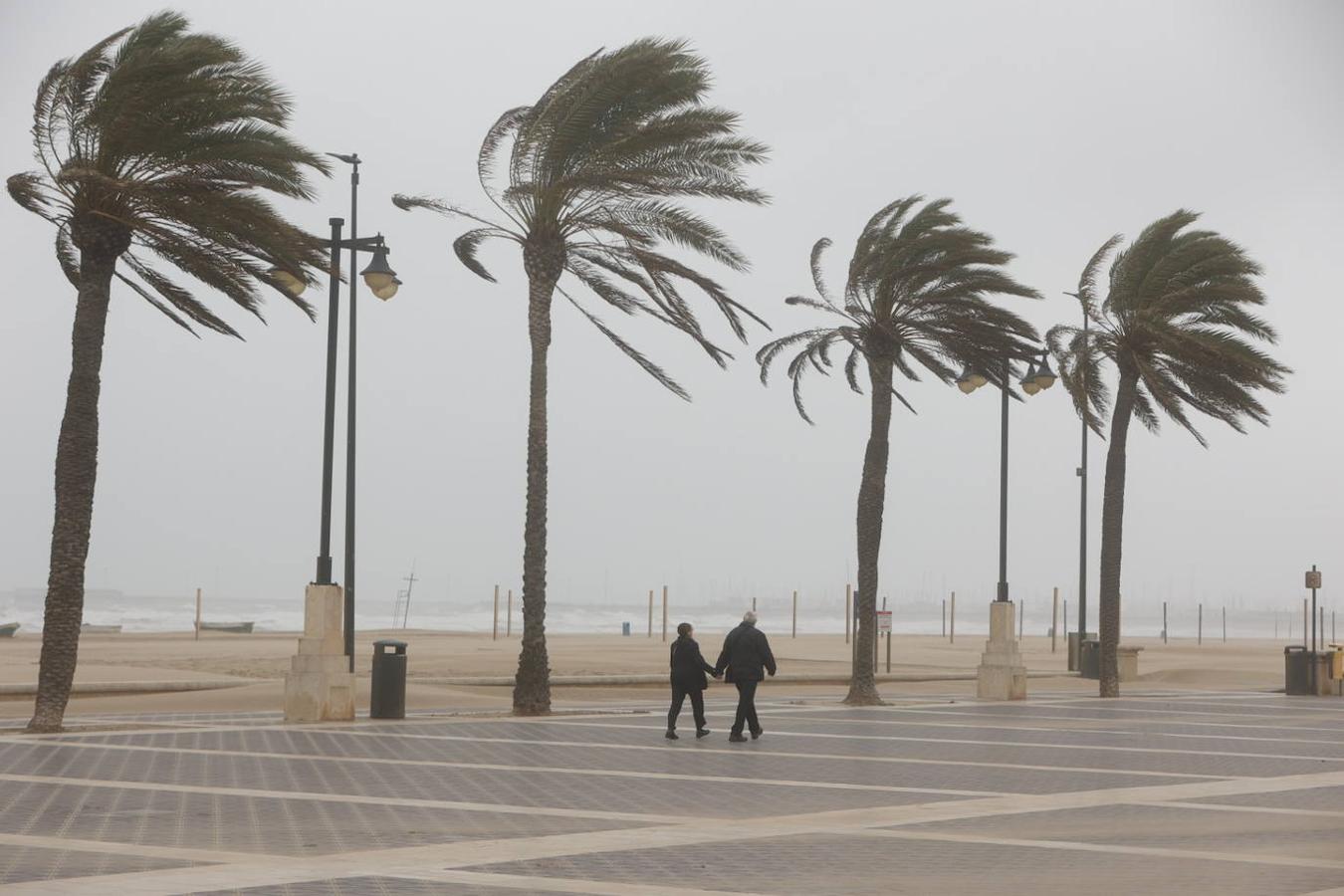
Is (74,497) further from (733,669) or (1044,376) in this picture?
(1044,376)

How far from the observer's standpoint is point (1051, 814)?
12.6 m

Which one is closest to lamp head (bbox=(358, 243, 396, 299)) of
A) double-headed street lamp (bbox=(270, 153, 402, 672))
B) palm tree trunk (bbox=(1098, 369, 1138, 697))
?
double-headed street lamp (bbox=(270, 153, 402, 672))

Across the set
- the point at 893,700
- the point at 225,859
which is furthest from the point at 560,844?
the point at 893,700

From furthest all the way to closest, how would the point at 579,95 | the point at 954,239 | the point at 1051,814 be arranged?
the point at 954,239, the point at 579,95, the point at 1051,814

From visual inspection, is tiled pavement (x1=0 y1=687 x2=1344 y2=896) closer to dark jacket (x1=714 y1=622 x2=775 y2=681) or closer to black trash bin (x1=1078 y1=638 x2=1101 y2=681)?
dark jacket (x1=714 y1=622 x2=775 y2=681)

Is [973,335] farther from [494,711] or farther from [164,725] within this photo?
[164,725]

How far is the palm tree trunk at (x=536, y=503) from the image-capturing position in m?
24.8

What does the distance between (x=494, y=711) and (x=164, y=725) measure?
5596mm

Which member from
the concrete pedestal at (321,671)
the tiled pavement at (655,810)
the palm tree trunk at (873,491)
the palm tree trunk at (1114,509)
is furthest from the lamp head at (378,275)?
the palm tree trunk at (1114,509)

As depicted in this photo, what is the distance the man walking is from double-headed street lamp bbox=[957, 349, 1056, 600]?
12261mm

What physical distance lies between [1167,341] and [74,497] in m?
21.0

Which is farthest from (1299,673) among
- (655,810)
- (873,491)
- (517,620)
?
(517,620)

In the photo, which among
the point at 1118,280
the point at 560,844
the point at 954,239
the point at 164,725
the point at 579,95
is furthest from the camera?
the point at 1118,280

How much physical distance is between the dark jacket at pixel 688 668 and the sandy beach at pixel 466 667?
7.59 metres
